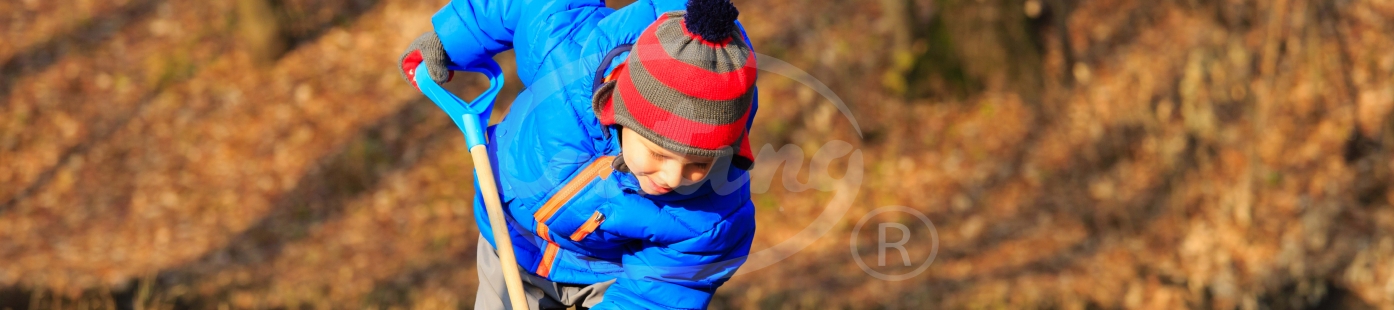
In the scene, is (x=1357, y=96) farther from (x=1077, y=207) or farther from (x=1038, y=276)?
(x=1038, y=276)

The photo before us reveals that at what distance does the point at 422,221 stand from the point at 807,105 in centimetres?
302

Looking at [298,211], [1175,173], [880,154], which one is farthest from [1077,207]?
[298,211]

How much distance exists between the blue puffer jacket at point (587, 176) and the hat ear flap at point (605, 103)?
0.08 meters

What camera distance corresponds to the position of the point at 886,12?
822 centimetres

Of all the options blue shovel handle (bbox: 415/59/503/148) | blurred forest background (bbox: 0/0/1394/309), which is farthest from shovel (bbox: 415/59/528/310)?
blurred forest background (bbox: 0/0/1394/309)

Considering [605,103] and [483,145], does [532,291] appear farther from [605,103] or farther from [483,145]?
[605,103]

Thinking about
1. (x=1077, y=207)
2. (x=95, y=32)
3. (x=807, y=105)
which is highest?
(x=95, y=32)

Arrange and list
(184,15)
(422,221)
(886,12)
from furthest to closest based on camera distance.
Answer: (184,15)
(886,12)
(422,221)

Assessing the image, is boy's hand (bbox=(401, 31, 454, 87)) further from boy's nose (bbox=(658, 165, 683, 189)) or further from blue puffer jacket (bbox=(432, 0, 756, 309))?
boy's nose (bbox=(658, 165, 683, 189))

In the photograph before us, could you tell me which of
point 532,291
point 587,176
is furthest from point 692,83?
point 532,291

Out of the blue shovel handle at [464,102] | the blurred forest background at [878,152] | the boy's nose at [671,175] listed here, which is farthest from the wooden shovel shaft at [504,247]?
the blurred forest background at [878,152]

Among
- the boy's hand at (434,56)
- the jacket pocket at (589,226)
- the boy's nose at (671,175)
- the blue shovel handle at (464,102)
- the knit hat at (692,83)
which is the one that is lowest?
the jacket pocket at (589,226)

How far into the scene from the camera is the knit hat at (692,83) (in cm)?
207

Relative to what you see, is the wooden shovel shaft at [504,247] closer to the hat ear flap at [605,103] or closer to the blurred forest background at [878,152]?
the hat ear flap at [605,103]
